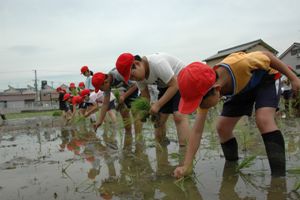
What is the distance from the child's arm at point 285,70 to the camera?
2.46 m

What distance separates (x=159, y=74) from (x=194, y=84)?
1.43m

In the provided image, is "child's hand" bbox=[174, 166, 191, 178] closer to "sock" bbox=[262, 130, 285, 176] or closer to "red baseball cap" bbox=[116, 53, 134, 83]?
"sock" bbox=[262, 130, 285, 176]

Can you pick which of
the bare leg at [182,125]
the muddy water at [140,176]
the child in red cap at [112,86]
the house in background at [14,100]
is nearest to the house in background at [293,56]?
the child in red cap at [112,86]

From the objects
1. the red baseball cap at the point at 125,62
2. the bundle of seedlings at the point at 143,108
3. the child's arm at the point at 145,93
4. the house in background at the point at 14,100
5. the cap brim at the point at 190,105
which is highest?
the red baseball cap at the point at 125,62

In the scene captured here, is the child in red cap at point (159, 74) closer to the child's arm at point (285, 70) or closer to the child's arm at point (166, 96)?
the child's arm at point (166, 96)

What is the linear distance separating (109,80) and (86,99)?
157 inches

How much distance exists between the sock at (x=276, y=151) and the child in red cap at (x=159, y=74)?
3.85 feet

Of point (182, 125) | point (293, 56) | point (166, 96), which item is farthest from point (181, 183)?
point (293, 56)

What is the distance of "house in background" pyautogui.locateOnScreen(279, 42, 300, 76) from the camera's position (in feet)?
112

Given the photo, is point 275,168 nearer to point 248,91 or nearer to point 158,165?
point 248,91

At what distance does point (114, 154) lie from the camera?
156 inches

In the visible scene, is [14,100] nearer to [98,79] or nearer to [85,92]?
[85,92]

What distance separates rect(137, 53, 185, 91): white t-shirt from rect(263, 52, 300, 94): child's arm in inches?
43.3

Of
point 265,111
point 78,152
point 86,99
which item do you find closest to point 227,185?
point 265,111
